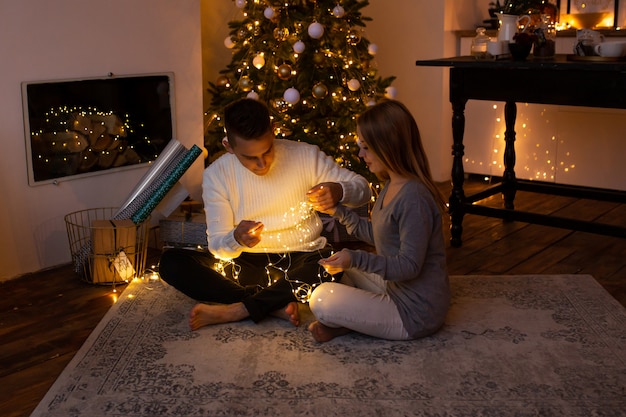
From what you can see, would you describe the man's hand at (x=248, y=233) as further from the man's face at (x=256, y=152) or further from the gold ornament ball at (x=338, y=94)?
the gold ornament ball at (x=338, y=94)

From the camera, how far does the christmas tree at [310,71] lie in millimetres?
3764

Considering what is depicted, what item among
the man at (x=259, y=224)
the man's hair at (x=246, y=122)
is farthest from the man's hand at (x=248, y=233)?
the man's hair at (x=246, y=122)

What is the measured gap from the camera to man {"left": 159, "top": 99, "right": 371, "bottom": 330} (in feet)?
8.55

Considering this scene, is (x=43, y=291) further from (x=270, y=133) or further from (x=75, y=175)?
(x=270, y=133)

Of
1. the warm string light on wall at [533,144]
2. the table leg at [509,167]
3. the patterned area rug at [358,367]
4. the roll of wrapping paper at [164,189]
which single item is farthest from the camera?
the warm string light on wall at [533,144]

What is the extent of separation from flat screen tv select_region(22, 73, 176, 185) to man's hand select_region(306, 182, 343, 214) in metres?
1.28

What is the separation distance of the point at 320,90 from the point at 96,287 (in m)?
1.33

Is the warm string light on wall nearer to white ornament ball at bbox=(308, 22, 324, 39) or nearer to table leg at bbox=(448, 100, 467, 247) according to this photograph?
table leg at bbox=(448, 100, 467, 247)

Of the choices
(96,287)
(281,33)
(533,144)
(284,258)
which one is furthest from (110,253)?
(533,144)

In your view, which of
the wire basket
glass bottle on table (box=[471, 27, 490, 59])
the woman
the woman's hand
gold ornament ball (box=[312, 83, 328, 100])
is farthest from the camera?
gold ornament ball (box=[312, 83, 328, 100])

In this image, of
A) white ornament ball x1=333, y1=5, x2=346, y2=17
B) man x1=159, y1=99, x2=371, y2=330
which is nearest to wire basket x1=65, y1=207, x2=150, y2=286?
man x1=159, y1=99, x2=371, y2=330

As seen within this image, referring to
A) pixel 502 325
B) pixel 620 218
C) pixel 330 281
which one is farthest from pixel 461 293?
pixel 620 218

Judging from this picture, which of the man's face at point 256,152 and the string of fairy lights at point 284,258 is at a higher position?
the man's face at point 256,152

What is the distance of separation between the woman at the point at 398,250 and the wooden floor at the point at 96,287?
779mm
